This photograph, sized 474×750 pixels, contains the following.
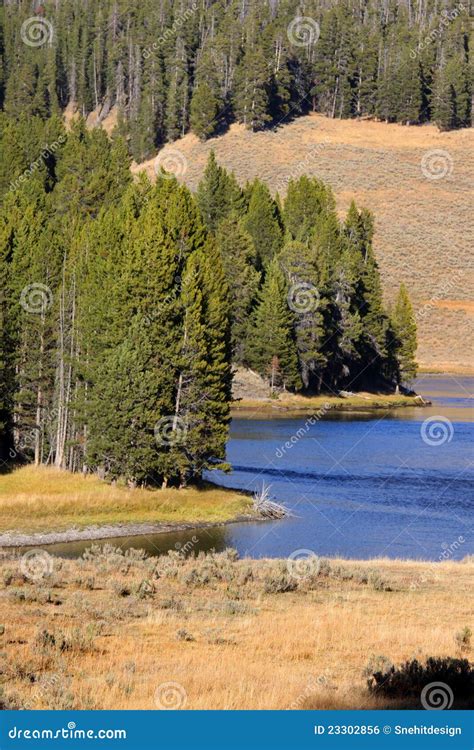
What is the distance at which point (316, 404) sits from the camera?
10150cm

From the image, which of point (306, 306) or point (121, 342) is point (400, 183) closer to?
point (306, 306)

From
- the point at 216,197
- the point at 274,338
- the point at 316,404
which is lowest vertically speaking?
the point at 316,404

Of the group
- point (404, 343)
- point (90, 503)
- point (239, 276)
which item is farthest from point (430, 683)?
point (404, 343)

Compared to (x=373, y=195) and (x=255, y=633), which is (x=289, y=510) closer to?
(x=255, y=633)

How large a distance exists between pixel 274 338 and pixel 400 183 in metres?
83.4

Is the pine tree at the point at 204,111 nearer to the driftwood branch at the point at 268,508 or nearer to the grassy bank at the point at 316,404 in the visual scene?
the grassy bank at the point at 316,404

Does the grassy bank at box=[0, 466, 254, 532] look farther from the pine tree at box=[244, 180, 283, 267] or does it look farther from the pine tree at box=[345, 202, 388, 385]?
the pine tree at box=[244, 180, 283, 267]

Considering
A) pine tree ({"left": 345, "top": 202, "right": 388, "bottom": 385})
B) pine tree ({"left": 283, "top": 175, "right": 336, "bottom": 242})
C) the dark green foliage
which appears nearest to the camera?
the dark green foliage

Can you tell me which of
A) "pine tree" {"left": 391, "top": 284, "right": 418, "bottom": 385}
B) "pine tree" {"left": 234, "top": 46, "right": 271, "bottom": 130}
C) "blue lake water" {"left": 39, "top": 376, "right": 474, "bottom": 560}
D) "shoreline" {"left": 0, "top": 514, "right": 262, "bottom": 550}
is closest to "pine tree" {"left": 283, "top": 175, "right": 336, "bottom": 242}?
"pine tree" {"left": 391, "top": 284, "right": 418, "bottom": 385}

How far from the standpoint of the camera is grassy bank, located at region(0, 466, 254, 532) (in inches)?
1809

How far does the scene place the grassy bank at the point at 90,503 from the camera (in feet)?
151

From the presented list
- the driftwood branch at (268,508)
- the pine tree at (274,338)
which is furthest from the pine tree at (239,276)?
the driftwood branch at (268,508)

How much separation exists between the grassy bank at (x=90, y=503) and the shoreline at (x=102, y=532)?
0.45 meters

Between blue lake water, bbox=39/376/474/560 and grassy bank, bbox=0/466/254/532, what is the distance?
2491mm
